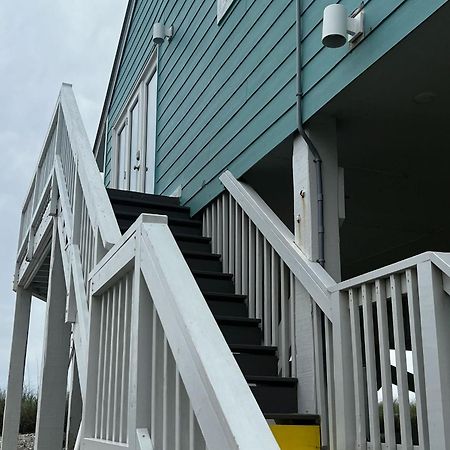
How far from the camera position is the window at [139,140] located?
23.2 feet

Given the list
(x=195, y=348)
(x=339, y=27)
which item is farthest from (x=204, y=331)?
(x=339, y=27)

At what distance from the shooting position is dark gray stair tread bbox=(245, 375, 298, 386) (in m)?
3.38

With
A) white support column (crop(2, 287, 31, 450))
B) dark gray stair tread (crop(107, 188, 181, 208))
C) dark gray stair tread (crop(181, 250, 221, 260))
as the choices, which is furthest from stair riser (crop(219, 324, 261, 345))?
white support column (crop(2, 287, 31, 450))

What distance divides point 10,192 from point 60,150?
52.4ft

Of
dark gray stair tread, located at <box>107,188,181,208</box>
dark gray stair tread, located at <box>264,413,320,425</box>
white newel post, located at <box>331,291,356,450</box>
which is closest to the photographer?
white newel post, located at <box>331,291,356,450</box>

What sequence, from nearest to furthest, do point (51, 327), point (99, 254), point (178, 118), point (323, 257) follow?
point (99, 254), point (323, 257), point (51, 327), point (178, 118)

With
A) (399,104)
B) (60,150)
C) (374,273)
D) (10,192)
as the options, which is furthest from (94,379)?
(10,192)

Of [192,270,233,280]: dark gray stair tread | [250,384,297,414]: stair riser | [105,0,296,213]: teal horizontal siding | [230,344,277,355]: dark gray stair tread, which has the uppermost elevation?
[105,0,296,213]: teal horizontal siding

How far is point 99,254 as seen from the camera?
2.92 m

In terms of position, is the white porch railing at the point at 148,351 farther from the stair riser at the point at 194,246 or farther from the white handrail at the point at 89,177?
the stair riser at the point at 194,246

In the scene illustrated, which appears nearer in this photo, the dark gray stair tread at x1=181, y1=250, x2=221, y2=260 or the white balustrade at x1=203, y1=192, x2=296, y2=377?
the white balustrade at x1=203, y1=192, x2=296, y2=377

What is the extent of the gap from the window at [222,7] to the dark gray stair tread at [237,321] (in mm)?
2411

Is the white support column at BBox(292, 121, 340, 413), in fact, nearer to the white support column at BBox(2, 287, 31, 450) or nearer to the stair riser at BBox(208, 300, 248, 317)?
the stair riser at BBox(208, 300, 248, 317)

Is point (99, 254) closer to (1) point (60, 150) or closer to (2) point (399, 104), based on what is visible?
(2) point (399, 104)
